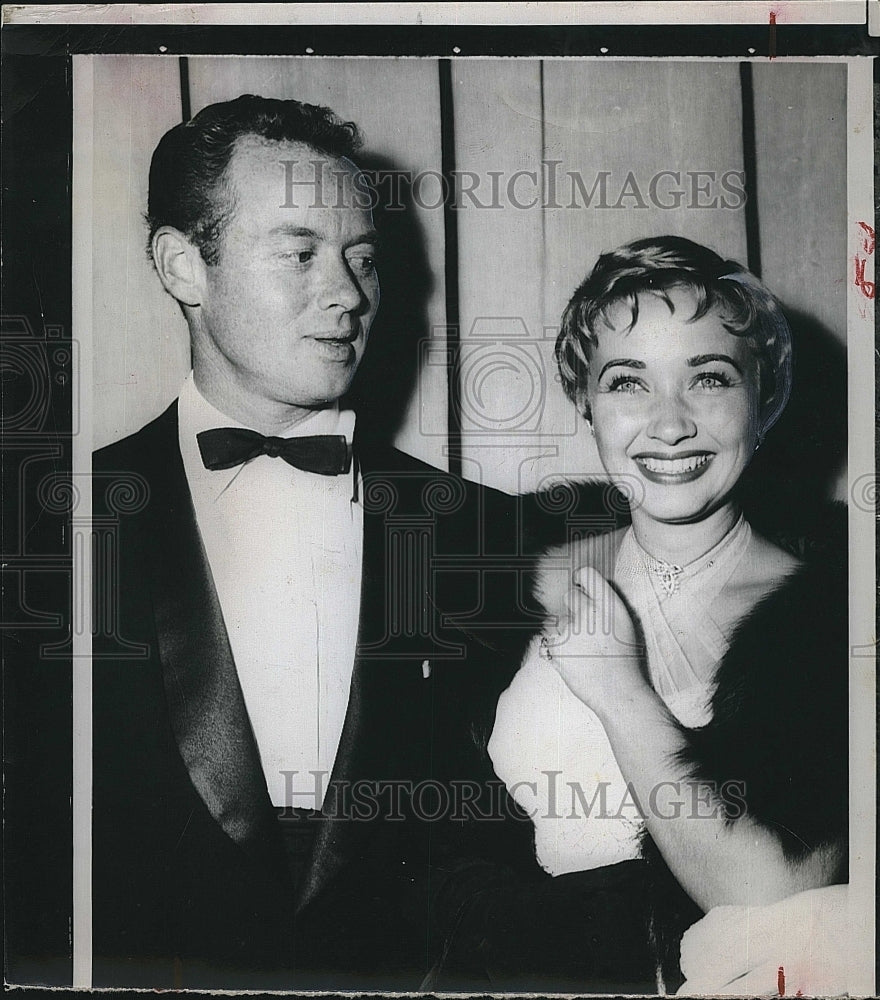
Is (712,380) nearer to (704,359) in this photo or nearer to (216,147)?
(704,359)

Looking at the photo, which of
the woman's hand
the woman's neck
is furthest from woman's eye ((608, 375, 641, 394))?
the woman's hand

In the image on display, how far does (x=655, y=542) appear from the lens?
5.94 ft

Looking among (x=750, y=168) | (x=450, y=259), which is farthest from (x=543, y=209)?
(x=750, y=168)

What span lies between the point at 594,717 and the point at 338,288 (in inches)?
38.9

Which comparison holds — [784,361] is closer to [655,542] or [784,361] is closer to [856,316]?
[856,316]

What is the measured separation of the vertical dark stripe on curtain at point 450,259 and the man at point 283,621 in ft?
0.30

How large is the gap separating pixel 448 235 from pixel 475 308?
0.51ft

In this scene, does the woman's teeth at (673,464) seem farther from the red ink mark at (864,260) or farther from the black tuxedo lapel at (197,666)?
the black tuxedo lapel at (197,666)

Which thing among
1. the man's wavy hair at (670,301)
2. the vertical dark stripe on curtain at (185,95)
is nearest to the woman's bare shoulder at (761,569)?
the man's wavy hair at (670,301)

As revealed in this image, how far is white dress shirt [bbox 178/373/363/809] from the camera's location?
1811 millimetres

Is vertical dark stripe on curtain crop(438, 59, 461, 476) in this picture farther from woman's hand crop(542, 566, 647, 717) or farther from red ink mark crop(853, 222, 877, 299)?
red ink mark crop(853, 222, 877, 299)

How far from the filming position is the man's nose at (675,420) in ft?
5.85

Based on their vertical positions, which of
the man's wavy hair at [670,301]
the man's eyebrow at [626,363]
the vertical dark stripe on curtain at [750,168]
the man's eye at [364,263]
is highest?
the vertical dark stripe on curtain at [750,168]

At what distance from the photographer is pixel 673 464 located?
5.88 ft
